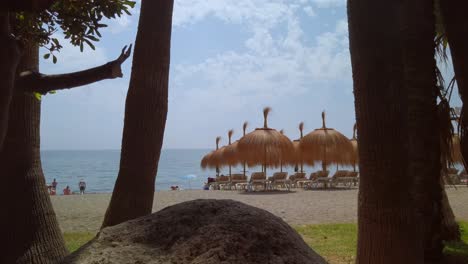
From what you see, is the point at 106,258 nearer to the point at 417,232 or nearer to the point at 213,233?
the point at 213,233

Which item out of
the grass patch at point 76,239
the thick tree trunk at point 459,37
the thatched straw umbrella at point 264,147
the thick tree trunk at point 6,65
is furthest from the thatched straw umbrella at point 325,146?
the thick tree trunk at point 6,65

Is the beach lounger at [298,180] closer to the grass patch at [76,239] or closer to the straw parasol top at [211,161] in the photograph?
the straw parasol top at [211,161]

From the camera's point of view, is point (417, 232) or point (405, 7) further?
point (405, 7)

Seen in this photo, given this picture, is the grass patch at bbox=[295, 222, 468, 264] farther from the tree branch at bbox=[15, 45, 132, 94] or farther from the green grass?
the tree branch at bbox=[15, 45, 132, 94]

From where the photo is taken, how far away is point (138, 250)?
2141 millimetres

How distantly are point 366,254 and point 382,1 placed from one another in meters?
2.22

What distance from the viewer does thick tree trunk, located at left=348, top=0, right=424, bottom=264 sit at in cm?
348

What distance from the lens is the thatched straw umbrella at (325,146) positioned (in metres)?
22.3

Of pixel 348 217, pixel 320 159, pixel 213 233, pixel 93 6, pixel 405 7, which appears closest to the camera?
pixel 213 233

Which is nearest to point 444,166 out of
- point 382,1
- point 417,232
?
point 417,232

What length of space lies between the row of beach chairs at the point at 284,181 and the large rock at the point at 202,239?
18.1 metres

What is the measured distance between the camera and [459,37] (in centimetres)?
407

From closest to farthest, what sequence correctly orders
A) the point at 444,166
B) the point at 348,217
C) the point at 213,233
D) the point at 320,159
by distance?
the point at 213,233 < the point at 444,166 < the point at 348,217 < the point at 320,159

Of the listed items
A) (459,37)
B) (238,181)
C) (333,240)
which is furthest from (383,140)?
(238,181)
